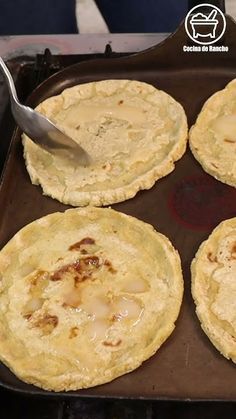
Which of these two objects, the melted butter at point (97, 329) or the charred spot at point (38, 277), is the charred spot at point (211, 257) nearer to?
the melted butter at point (97, 329)

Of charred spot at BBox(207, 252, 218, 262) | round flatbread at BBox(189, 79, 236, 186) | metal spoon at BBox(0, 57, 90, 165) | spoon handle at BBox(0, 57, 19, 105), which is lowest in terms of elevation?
charred spot at BBox(207, 252, 218, 262)

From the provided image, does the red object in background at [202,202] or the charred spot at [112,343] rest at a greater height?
the red object in background at [202,202]

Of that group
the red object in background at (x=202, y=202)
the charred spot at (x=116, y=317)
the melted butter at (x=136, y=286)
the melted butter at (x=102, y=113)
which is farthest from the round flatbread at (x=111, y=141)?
the charred spot at (x=116, y=317)

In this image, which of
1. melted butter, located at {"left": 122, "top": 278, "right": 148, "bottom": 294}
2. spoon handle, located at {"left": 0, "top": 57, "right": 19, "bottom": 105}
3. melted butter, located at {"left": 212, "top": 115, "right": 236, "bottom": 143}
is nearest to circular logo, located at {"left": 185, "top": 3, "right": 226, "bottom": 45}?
melted butter, located at {"left": 212, "top": 115, "right": 236, "bottom": 143}

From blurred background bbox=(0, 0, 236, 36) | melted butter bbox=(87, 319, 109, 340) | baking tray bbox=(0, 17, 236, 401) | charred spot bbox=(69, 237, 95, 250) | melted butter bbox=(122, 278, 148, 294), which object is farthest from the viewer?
blurred background bbox=(0, 0, 236, 36)

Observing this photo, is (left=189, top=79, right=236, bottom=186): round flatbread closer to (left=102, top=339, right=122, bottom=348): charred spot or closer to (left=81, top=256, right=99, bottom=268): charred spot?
(left=81, top=256, right=99, bottom=268): charred spot

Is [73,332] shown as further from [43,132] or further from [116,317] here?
[43,132]

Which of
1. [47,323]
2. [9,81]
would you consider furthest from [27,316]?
[9,81]
